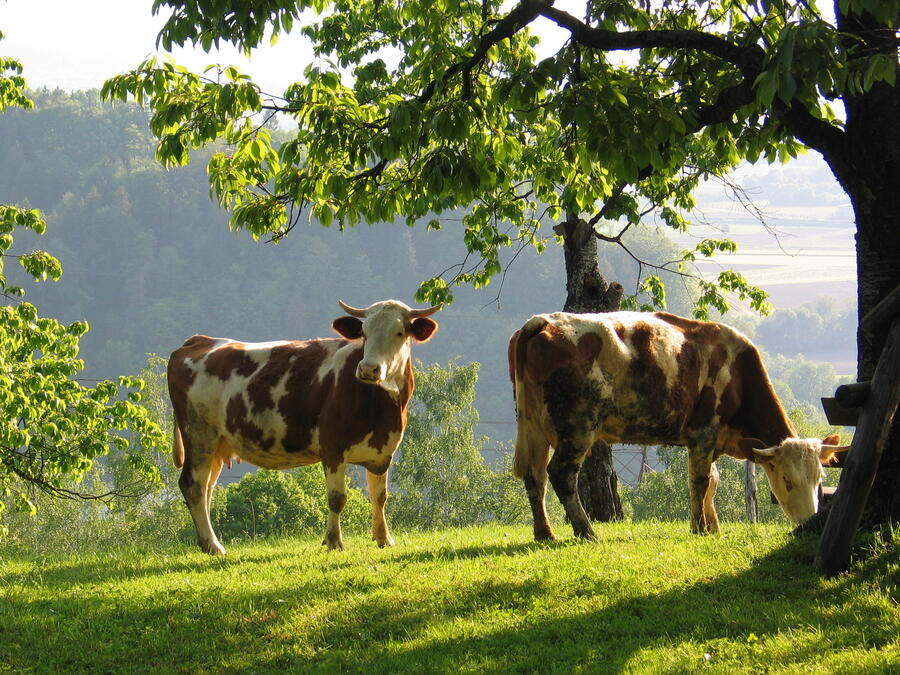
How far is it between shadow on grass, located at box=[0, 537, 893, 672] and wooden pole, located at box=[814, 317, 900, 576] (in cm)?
33

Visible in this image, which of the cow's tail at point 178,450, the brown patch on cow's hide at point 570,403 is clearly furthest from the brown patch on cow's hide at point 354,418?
the cow's tail at point 178,450

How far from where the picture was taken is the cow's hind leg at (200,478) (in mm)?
12430

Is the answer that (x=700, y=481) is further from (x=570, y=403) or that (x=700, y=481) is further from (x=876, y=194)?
(x=876, y=194)

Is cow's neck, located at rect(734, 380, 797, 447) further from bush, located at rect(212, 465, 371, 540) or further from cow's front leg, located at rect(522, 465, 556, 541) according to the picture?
bush, located at rect(212, 465, 371, 540)

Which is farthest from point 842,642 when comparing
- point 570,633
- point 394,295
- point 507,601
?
point 394,295

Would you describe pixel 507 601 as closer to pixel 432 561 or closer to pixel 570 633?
pixel 570 633

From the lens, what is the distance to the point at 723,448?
11922 millimetres

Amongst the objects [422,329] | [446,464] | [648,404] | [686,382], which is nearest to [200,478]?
[422,329]

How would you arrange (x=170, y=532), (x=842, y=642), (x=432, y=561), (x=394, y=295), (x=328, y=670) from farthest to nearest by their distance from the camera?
1. (x=394, y=295)
2. (x=170, y=532)
3. (x=432, y=561)
4. (x=328, y=670)
5. (x=842, y=642)

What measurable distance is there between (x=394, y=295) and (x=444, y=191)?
179m

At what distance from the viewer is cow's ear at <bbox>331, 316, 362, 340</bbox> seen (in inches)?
459

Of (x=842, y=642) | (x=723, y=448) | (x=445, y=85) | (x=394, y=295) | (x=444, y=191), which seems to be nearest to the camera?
(x=842, y=642)

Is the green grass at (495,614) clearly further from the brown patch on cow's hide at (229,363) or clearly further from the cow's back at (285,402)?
the brown patch on cow's hide at (229,363)

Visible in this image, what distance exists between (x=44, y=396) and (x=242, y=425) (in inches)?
264
